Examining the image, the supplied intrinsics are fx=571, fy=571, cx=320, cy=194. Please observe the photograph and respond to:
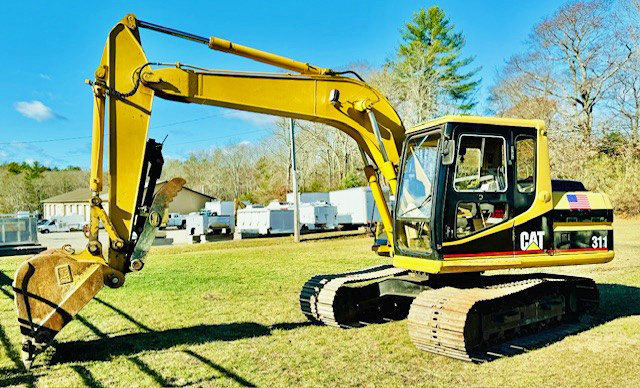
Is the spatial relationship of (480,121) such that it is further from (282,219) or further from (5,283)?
(282,219)

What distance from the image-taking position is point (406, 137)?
7.76 m

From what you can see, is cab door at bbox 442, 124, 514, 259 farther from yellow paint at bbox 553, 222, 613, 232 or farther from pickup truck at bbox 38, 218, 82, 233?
pickup truck at bbox 38, 218, 82, 233

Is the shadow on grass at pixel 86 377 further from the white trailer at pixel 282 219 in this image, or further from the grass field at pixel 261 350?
the white trailer at pixel 282 219

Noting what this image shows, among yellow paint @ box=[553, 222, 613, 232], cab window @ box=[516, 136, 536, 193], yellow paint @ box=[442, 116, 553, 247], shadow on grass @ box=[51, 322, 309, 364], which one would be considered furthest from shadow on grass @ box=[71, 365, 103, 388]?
yellow paint @ box=[553, 222, 613, 232]

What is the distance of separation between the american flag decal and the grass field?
67.2 inches

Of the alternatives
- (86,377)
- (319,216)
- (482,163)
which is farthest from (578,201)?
(319,216)

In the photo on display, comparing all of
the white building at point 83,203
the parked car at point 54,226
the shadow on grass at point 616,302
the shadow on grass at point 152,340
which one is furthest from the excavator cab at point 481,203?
the white building at point 83,203

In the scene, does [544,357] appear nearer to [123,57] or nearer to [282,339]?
[282,339]

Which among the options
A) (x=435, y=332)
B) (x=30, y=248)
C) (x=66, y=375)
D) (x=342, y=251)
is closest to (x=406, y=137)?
(x=435, y=332)

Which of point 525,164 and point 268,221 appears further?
point 268,221

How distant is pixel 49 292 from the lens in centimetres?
620

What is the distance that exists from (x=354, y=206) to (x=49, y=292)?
28.1 metres

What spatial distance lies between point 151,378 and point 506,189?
4801 mm

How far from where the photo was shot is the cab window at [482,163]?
734 centimetres
